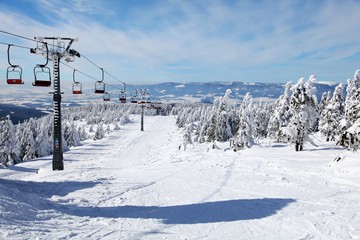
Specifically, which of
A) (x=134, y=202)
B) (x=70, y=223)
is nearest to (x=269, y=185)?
(x=134, y=202)

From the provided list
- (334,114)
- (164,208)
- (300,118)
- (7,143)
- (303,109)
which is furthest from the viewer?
(7,143)

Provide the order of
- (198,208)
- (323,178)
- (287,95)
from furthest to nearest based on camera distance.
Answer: (287,95) → (323,178) → (198,208)

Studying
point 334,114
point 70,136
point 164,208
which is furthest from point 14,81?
point 70,136

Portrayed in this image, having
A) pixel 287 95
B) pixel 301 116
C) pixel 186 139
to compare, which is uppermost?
pixel 287 95

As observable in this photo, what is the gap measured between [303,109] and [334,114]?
19.2 meters

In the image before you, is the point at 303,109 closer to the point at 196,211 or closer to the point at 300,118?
the point at 300,118

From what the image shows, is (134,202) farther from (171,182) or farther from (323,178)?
(323,178)

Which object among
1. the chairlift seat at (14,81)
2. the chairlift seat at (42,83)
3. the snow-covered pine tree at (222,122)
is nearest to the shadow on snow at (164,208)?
the chairlift seat at (14,81)

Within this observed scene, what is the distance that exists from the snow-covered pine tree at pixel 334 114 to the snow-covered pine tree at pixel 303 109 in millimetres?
15833

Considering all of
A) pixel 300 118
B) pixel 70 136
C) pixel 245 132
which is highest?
pixel 300 118

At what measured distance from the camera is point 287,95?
40844 mm

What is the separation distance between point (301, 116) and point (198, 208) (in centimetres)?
2600

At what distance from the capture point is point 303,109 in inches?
1331

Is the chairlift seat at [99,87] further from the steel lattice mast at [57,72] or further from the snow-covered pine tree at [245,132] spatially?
the snow-covered pine tree at [245,132]
